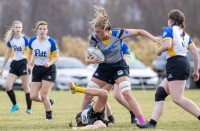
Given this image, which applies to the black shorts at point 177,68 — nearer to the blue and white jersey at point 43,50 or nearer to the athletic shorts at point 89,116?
the athletic shorts at point 89,116

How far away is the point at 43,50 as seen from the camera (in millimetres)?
13328

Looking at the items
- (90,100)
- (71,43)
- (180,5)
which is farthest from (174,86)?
(180,5)

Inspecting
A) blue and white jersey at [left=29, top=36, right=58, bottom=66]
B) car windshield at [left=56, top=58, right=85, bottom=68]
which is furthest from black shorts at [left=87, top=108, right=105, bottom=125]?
car windshield at [left=56, top=58, right=85, bottom=68]

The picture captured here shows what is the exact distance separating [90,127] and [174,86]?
1.50 metres

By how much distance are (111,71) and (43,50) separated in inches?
97.4

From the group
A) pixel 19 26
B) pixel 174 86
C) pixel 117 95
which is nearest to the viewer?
pixel 174 86

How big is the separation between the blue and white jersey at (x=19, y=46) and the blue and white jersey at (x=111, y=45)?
4.58 meters

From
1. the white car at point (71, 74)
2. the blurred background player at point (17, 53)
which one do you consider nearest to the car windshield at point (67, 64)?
the white car at point (71, 74)

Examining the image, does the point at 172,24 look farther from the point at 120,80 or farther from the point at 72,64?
the point at 72,64

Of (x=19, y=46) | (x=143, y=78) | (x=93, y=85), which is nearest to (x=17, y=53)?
(x=19, y=46)

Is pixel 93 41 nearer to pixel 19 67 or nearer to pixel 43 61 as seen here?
pixel 43 61

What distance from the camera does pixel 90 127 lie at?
35.7 feet

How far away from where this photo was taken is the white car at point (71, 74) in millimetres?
28688

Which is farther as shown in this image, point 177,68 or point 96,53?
point 96,53
